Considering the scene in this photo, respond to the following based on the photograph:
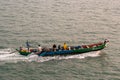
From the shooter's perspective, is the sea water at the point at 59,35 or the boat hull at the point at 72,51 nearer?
the sea water at the point at 59,35

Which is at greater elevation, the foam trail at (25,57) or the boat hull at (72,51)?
the boat hull at (72,51)

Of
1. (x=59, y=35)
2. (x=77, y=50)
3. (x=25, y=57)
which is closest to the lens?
(x=25, y=57)

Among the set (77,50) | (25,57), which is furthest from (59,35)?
(25,57)

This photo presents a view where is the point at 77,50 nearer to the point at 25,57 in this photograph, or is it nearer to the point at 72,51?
the point at 72,51

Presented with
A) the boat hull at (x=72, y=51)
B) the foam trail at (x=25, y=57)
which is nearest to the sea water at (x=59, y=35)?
the foam trail at (x=25, y=57)

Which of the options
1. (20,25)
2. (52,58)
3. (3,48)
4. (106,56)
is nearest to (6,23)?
(20,25)

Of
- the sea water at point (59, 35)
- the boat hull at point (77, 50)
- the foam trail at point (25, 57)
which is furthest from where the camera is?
the boat hull at point (77, 50)

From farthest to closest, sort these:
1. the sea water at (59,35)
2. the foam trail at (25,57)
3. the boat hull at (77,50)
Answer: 1. the boat hull at (77,50)
2. the foam trail at (25,57)
3. the sea water at (59,35)

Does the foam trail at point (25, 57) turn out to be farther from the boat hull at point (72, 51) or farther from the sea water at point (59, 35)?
the boat hull at point (72, 51)

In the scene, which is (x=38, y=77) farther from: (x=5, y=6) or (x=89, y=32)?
(x=5, y=6)

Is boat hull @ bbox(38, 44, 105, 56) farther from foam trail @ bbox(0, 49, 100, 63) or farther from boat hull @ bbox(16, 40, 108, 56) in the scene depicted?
foam trail @ bbox(0, 49, 100, 63)

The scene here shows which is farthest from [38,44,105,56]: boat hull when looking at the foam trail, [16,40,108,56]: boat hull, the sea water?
the sea water
